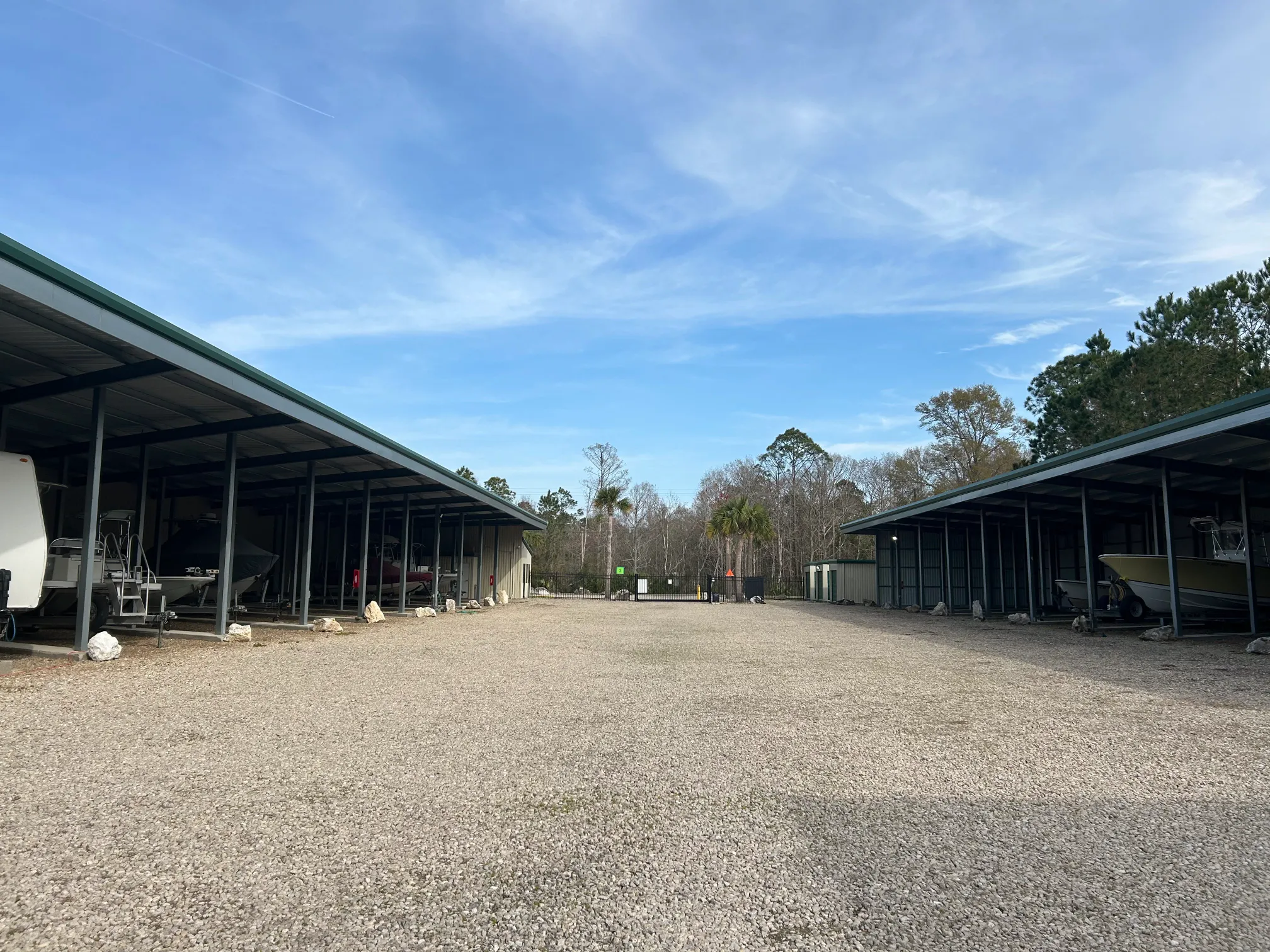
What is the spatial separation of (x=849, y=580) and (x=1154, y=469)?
21.0m

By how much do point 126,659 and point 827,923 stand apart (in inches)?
399

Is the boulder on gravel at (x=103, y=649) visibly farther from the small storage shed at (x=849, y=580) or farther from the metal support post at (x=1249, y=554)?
the small storage shed at (x=849, y=580)

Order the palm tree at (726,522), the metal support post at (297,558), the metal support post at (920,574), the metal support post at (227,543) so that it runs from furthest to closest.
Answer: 1. the palm tree at (726,522)
2. the metal support post at (920,574)
3. the metal support post at (297,558)
4. the metal support post at (227,543)

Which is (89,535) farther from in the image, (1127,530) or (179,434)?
(1127,530)

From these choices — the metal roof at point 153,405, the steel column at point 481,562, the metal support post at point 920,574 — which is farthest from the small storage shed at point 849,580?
the metal roof at point 153,405

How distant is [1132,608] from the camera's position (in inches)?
766

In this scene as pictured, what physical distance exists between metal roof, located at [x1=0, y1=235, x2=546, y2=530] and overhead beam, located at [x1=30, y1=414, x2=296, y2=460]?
0.10ft

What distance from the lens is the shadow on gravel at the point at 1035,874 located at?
2998 millimetres

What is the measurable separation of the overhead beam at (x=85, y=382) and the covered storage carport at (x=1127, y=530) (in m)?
14.5

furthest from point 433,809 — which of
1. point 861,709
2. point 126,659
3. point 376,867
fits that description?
point 126,659

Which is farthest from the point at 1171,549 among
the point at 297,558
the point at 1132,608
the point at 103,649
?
the point at 297,558

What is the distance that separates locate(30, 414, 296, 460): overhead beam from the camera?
13.1 metres

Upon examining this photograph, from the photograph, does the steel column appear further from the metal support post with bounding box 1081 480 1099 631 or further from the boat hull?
the boat hull

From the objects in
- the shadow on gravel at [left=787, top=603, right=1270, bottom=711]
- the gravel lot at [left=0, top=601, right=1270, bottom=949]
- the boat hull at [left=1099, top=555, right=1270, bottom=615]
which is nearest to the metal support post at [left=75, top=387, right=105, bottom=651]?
the gravel lot at [left=0, top=601, right=1270, bottom=949]
